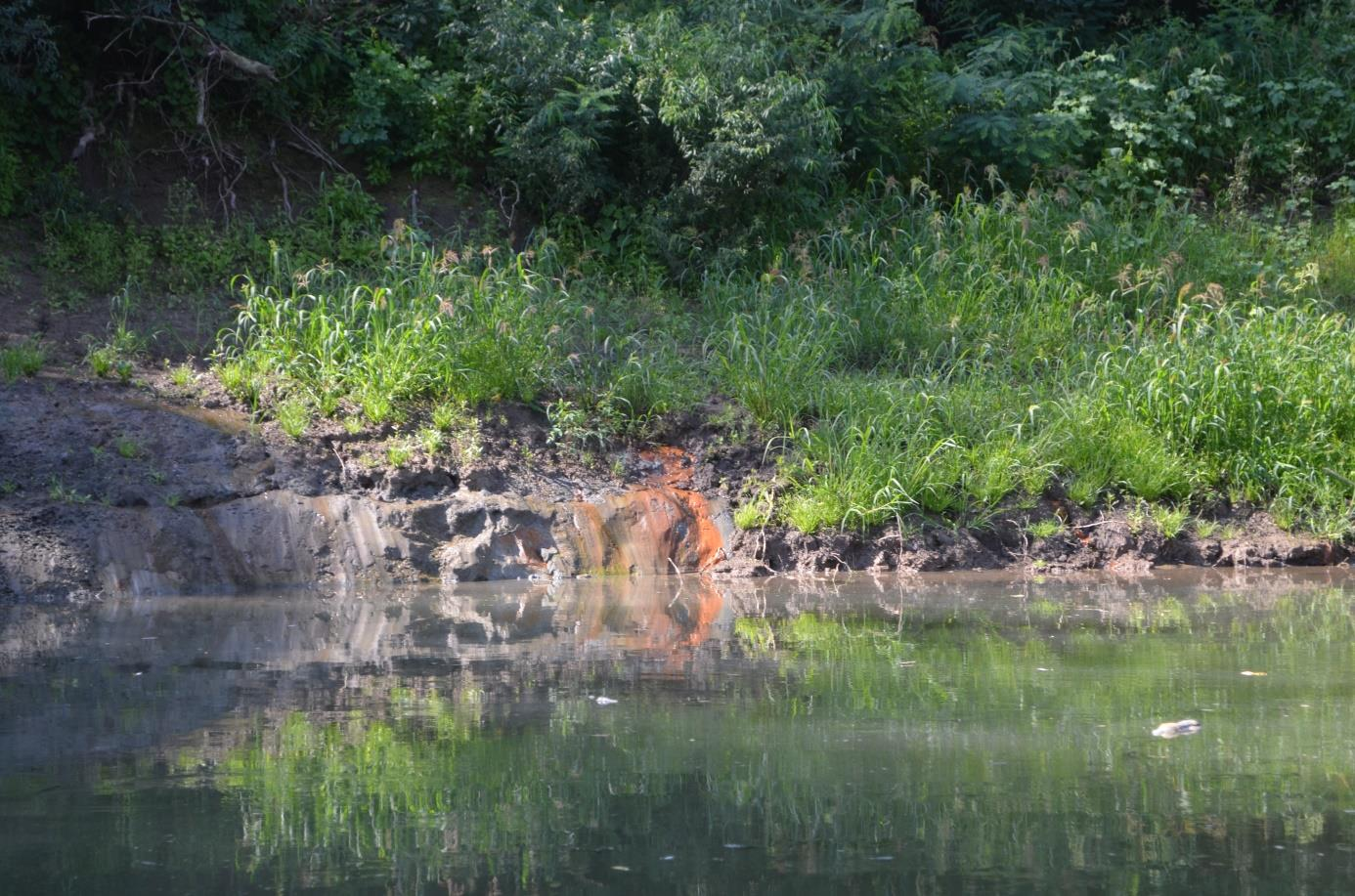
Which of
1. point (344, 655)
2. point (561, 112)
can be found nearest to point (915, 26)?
point (561, 112)

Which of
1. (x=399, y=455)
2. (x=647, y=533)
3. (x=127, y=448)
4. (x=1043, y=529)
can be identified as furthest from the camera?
(x=1043, y=529)

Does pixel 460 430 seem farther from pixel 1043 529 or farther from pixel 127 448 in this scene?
pixel 1043 529

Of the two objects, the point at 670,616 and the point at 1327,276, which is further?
the point at 1327,276

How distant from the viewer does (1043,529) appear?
8.80m

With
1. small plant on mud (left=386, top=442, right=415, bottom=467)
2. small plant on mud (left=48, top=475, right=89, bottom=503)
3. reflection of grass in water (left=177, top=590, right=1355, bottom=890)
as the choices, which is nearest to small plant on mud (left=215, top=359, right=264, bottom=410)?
small plant on mud (left=386, top=442, right=415, bottom=467)

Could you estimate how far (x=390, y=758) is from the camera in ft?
13.9

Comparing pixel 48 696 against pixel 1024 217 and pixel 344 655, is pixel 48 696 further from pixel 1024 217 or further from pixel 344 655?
pixel 1024 217

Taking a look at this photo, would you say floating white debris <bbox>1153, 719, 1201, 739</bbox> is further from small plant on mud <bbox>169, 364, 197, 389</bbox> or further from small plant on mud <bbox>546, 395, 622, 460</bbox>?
small plant on mud <bbox>169, 364, 197, 389</bbox>

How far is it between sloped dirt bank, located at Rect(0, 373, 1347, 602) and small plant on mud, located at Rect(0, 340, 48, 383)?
0.24 ft

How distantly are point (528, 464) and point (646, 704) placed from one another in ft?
13.6

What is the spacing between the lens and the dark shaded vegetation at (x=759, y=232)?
919 cm

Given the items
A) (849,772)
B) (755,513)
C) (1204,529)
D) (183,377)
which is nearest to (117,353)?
(183,377)

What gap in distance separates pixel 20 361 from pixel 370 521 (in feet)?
8.48

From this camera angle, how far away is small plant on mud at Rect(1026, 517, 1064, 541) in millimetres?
8789
